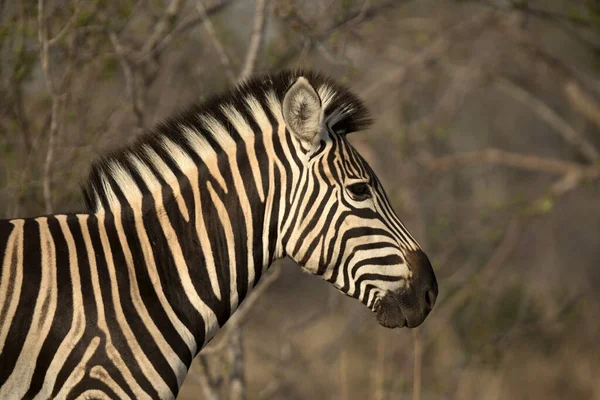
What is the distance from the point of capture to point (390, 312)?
404cm

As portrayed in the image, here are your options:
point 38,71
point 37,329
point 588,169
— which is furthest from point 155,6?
point 588,169

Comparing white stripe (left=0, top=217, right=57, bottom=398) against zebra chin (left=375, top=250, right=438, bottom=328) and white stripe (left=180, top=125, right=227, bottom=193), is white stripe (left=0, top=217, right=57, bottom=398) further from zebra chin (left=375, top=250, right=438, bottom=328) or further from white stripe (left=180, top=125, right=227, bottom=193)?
zebra chin (left=375, top=250, right=438, bottom=328)

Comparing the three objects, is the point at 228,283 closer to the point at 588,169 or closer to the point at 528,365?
the point at 588,169

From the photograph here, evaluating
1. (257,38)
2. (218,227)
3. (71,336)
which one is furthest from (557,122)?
(71,336)

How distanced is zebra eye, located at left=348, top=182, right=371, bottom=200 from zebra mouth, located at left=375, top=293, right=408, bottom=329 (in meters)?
0.54

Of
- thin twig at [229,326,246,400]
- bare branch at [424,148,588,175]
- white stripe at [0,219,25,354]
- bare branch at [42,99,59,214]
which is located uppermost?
bare branch at [42,99,59,214]

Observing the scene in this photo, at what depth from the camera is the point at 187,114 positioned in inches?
162

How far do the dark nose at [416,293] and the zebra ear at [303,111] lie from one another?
84cm

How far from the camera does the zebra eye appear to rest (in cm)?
404

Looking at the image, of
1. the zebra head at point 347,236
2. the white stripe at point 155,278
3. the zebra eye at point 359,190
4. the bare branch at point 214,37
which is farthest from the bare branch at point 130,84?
the zebra eye at point 359,190

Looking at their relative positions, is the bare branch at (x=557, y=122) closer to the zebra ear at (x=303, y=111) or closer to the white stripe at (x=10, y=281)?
the zebra ear at (x=303, y=111)

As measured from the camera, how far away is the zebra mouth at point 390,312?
13.2 feet

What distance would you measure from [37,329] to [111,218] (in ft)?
2.26

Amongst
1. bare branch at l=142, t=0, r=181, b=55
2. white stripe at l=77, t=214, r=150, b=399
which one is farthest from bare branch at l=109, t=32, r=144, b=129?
white stripe at l=77, t=214, r=150, b=399
